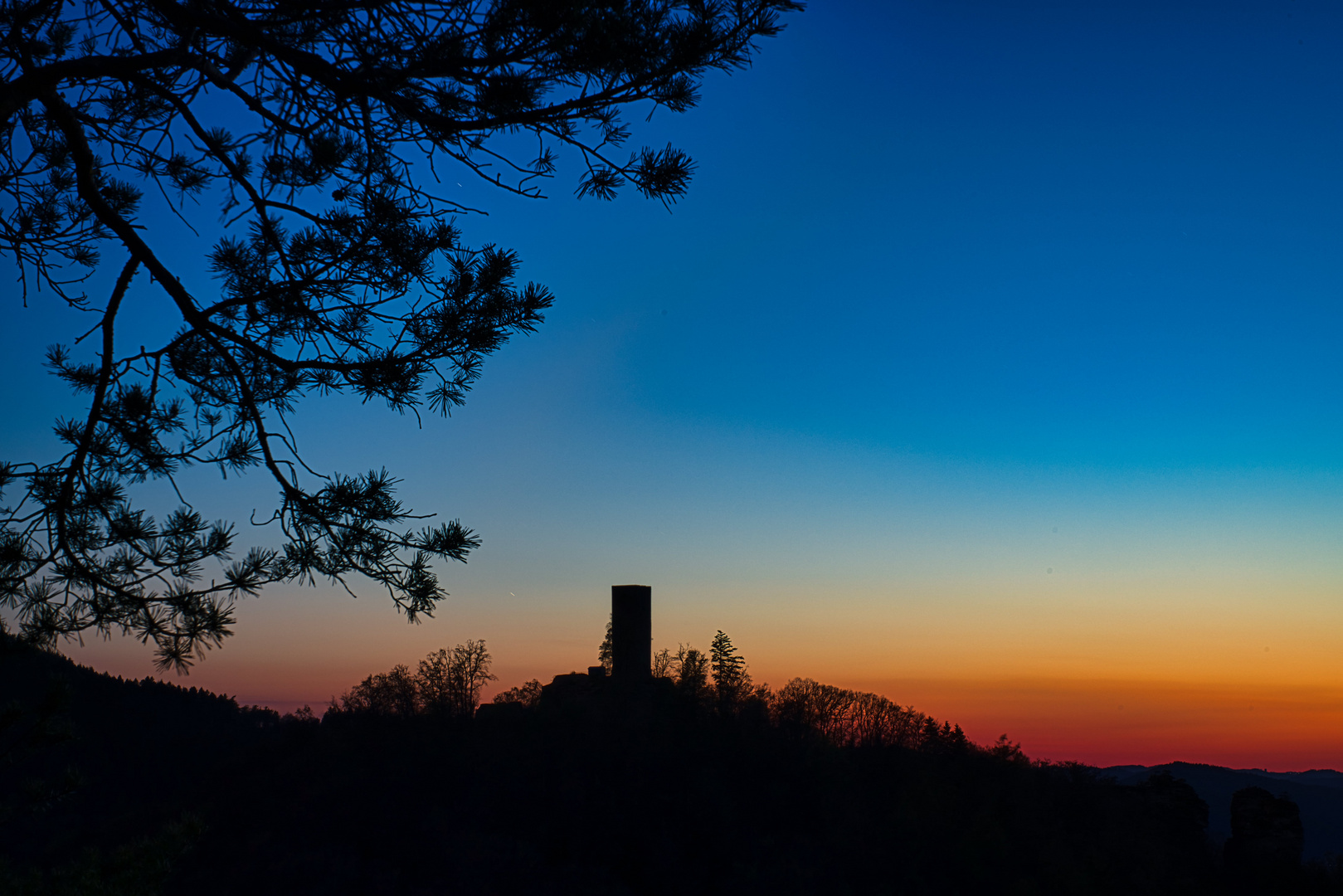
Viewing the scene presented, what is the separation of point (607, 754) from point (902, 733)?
19.4 m

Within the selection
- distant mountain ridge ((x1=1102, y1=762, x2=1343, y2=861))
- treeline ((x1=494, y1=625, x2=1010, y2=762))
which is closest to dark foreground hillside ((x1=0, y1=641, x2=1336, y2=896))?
treeline ((x1=494, y1=625, x2=1010, y2=762))

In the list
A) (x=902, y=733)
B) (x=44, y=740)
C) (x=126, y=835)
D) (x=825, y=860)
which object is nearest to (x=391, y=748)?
(x=126, y=835)

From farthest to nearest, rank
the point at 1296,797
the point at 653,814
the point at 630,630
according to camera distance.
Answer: the point at 1296,797
the point at 653,814
the point at 630,630

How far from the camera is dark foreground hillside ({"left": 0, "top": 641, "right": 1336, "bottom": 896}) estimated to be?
34.9m

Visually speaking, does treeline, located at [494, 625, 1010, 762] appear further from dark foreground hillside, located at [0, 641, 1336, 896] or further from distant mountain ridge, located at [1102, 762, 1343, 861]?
distant mountain ridge, located at [1102, 762, 1343, 861]

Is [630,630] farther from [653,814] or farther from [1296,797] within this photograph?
[1296,797]

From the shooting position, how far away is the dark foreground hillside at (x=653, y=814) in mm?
34906

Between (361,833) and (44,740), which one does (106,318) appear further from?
(361,833)

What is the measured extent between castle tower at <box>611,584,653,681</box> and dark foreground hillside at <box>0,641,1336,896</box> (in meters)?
2.41

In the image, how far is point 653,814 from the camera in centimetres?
3734

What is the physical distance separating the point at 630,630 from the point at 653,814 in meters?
10.1

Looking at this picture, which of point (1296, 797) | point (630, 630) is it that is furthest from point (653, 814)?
point (1296, 797)

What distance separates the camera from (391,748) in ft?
141

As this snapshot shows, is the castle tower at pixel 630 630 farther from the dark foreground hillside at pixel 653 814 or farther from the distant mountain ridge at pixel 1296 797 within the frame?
the distant mountain ridge at pixel 1296 797
